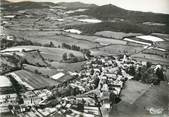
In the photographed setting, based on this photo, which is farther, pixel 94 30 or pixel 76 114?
pixel 94 30

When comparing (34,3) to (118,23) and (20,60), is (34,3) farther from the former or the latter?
(118,23)

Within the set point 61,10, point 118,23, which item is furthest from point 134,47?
point 61,10

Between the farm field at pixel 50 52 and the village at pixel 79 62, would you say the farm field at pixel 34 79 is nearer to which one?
the village at pixel 79 62

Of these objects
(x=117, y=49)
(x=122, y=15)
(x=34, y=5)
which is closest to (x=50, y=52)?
(x=34, y=5)

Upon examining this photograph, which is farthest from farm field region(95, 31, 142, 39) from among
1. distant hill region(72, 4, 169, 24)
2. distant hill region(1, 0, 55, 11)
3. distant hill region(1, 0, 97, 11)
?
distant hill region(1, 0, 55, 11)

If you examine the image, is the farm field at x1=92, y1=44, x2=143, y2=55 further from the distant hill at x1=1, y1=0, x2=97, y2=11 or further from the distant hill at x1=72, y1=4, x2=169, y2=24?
the distant hill at x1=1, y1=0, x2=97, y2=11

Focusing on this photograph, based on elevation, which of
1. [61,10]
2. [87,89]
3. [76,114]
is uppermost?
[61,10]

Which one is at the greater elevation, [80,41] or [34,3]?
[34,3]
